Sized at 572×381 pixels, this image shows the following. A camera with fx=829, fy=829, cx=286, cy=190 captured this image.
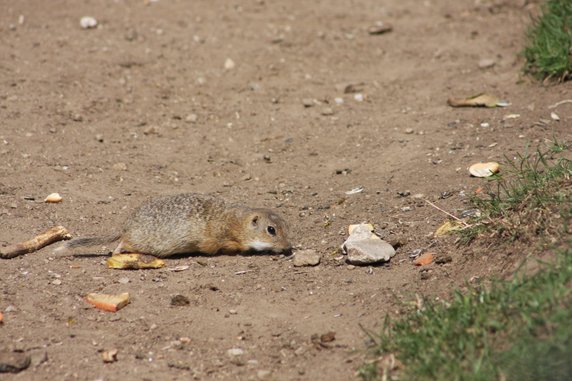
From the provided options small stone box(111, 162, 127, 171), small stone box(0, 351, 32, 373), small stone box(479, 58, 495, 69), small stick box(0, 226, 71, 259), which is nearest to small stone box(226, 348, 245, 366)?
small stone box(0, 351, 32, 373)

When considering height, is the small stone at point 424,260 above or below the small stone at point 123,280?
above

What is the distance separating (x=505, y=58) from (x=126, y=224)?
15.9 ft

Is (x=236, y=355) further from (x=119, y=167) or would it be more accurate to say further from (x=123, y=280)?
(x=119, y=167)

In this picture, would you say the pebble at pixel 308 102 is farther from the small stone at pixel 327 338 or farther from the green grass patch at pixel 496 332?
the small stone at pixel 327 338

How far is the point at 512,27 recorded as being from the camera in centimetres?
957

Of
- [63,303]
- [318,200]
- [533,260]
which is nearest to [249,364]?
[63,303]

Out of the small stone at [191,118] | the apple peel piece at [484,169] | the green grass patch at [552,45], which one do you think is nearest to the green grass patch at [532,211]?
the apple peel piece at [484,169]

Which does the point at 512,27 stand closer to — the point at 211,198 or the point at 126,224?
the point at 211,198

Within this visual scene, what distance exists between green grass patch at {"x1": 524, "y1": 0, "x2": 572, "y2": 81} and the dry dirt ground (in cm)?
19

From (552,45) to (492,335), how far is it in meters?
4.46

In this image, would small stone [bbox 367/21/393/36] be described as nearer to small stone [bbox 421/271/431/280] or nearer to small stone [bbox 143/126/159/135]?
small stone [bbox 143/126/159/135]

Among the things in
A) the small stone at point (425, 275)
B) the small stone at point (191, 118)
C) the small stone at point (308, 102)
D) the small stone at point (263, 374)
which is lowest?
the small stone at point (308, 102)

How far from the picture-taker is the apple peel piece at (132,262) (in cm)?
543

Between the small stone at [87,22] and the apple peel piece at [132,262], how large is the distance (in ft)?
15.2
